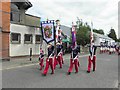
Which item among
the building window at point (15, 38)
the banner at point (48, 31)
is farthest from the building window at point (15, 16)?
the banner at point (48, 31)

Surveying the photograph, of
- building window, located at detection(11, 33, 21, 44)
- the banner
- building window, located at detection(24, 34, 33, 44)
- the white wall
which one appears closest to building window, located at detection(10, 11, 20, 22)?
the white wall

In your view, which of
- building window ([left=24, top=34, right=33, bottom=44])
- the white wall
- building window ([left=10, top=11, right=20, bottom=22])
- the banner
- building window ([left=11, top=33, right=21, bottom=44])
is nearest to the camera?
the banner

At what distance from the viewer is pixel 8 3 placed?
59.5ft

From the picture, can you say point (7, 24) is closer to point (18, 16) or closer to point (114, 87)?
point (18, 16)

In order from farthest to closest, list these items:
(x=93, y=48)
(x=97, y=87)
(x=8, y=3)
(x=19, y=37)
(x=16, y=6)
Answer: (x=16, y=6) < (x=19, y=37) < (x=8, y=3) < (x=93, y=48) < (x=97, y=87)

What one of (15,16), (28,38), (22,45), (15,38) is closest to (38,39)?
(28,38)

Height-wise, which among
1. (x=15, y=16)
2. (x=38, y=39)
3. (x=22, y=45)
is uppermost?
(x=15, y=16)

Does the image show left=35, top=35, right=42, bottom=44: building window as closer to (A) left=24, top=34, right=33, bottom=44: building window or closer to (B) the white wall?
(B) the white wall

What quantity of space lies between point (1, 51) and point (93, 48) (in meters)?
8.32

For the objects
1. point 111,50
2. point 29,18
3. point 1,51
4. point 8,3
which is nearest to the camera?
point 1,51

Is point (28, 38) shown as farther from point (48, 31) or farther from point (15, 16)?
point (48, 31)

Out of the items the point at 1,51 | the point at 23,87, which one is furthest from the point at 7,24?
the point at 23,87

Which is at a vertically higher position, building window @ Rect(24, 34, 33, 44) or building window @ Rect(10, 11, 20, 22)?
building window @ Rect(10, 11, 20, 22)

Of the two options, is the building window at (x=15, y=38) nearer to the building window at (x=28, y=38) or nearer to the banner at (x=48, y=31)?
the building window at (x=28, y=38)
